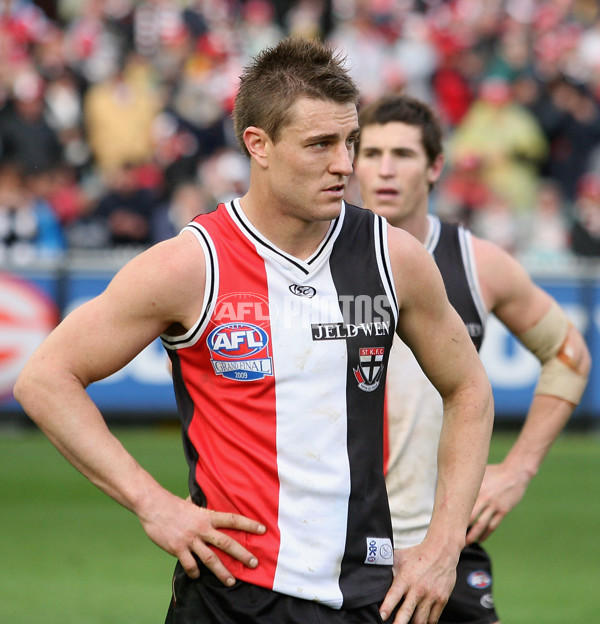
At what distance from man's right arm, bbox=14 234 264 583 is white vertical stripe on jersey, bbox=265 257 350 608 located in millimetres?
133

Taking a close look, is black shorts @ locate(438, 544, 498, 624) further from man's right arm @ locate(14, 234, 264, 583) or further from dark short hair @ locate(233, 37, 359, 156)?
dark short hair @ locate(233, 37, 359, 156)

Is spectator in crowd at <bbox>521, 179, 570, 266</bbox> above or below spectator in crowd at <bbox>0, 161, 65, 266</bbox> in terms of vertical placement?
below

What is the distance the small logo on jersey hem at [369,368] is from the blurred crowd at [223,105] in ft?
34.6

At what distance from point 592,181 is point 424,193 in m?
11.7

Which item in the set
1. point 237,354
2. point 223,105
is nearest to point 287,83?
point 237,354

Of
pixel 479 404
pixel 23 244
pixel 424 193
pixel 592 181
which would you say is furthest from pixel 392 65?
pixel 479 404

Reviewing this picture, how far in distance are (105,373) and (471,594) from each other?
2.23m

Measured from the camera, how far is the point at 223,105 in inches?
679

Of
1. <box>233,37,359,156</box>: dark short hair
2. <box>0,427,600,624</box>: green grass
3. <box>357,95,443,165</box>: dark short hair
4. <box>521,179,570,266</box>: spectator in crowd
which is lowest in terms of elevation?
<box>0,427,600,624</box>: green grass

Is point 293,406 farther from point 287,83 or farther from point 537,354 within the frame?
point 537,354

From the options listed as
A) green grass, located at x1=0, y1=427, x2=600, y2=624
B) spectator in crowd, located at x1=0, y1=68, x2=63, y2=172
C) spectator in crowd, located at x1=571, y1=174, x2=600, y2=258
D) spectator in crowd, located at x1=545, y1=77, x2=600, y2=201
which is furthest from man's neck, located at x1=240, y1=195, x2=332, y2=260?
spectator in crowd, located at x1=545, y1=77, x2=600, y2=201

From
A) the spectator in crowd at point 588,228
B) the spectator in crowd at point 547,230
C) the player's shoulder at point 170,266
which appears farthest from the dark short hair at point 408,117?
the spectator in crowd at point 588,228

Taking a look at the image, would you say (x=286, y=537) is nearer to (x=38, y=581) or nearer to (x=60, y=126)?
(x=38, y=581)

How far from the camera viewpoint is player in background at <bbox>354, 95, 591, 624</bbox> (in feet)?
15.9
